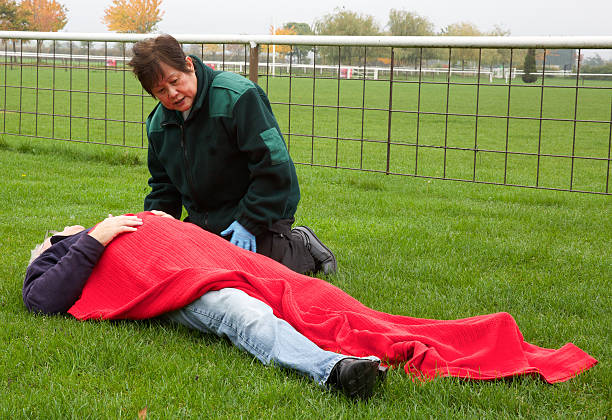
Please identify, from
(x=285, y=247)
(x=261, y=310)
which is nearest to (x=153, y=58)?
(x=285, y=247)

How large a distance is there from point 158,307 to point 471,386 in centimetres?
134

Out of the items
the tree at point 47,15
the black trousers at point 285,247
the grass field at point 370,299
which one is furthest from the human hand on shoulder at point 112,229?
the tree at point 47,15

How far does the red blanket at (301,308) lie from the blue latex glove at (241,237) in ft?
1.31

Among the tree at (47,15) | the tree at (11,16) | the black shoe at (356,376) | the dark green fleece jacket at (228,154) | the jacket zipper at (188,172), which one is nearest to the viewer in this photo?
the black shoe at (356,376)

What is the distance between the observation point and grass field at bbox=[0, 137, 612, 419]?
2.57 metres

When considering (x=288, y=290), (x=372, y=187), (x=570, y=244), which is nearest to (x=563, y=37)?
(x=570, y=244)

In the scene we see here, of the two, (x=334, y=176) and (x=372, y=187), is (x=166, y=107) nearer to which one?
(x=372, y=187)

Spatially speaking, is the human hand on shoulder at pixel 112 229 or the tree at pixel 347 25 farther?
the tree at pixel 347 25

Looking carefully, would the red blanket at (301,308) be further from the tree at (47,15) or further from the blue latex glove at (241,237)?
the tree at (47,15)

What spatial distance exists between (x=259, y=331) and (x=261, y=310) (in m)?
0.08

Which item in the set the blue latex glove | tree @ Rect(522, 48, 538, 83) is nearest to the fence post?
tree @ Rect(522, 48, 538, 83)

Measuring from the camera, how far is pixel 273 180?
3.85 meters

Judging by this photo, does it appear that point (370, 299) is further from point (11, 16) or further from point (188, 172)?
point (11, 16)

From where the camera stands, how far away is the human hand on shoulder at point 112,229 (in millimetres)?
3350
